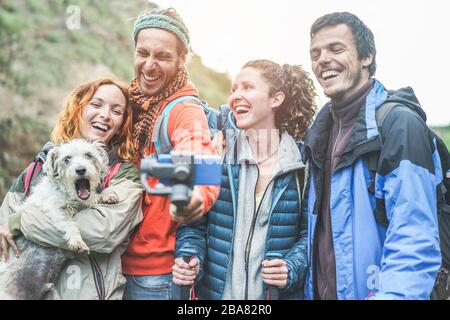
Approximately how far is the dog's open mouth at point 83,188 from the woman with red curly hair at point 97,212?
88 millimetres

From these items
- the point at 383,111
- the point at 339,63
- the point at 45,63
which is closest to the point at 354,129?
the point at 383,111

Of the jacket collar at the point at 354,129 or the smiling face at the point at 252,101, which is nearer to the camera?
the jacket collar at the point at 354,129

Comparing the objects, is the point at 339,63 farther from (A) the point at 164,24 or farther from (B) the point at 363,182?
(A) the point at 164,24

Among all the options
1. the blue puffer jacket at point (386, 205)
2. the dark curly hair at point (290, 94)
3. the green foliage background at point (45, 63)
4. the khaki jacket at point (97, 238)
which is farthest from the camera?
the green foliage background at point (45, 63)

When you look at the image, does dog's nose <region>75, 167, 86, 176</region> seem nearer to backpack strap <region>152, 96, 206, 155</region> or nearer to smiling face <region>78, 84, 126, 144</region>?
smiling face <region>78, 84, 126, 144</region>

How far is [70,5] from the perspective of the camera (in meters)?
4.53

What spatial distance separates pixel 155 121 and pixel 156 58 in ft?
1.27

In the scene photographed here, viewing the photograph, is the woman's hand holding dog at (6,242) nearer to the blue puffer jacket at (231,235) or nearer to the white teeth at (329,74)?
the blue puffer jacket at (231,235)

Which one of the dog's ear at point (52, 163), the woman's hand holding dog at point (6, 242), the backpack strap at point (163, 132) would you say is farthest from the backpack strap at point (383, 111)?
the woman's hand holding dog at point (6, 242)

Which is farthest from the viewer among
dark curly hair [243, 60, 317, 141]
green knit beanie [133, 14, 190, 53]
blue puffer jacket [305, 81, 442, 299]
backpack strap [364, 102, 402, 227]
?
dark curly hair [243, 60, 317, 141]

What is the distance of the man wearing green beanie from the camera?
3.20 meters

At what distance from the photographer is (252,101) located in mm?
3357

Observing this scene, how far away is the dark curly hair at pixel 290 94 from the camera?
11.3 feet

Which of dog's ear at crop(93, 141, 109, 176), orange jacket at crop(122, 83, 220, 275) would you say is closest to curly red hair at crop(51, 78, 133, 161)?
dog's ear at crop(93, 141, 109, 176)
